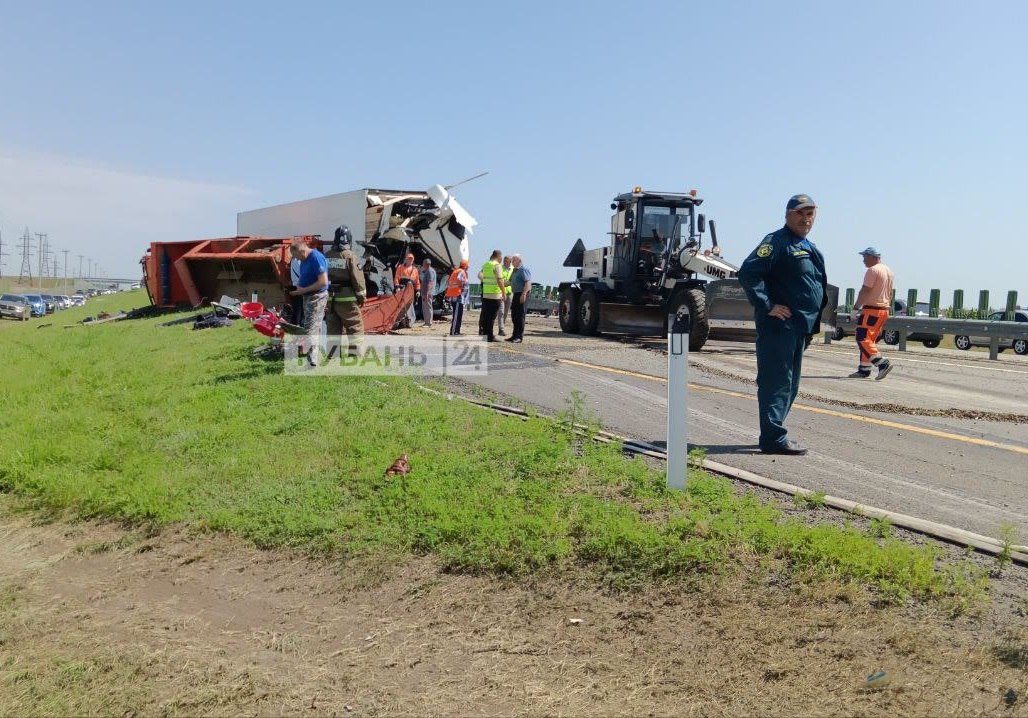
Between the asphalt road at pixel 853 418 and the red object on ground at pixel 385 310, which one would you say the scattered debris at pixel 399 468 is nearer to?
the asphalt road at pixel 853 418

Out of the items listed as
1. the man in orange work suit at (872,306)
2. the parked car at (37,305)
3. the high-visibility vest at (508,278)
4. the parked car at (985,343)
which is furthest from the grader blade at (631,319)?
the parked car at (37,305)

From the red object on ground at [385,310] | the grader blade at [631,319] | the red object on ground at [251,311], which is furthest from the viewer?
the grader blade at [631,319]

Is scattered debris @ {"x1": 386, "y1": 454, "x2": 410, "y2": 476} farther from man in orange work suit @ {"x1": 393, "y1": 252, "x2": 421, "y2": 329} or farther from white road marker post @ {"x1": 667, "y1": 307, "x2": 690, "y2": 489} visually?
man in orange work suit @ {"x1": 393, "y1": 252, "x2": 421, "y2": 329}

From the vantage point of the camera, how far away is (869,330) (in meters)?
12.3

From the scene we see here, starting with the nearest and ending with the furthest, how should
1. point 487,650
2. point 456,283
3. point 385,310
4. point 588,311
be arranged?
point 487,650 < point 385,310 < point 456,283 < point 588,311

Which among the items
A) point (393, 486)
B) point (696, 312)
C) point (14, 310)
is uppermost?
point (696, 312)

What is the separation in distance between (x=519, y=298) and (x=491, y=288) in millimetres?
1013

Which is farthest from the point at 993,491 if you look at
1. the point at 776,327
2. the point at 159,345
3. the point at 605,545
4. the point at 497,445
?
the point at 159,345

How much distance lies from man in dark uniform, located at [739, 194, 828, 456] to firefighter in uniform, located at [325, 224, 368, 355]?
5.77 m

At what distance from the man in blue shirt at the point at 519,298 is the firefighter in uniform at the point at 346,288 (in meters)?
5.23

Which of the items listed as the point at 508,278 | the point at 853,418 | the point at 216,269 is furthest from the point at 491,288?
the point at 216,269

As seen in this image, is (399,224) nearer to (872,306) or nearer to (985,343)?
(872,306)

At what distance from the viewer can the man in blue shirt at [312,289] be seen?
407 inches

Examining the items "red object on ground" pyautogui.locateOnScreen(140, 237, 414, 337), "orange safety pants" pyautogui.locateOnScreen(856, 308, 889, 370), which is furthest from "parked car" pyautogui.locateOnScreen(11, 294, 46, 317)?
"orange safety pants" pyautogui.locateOnScreen(856, 308, 889, 370)
